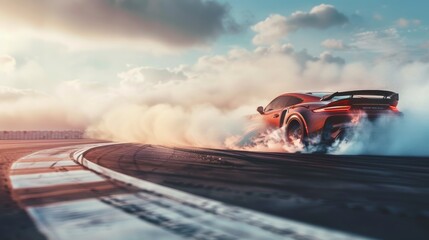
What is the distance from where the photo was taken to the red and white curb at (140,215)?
10.6 feet

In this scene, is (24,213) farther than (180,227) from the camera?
Yes

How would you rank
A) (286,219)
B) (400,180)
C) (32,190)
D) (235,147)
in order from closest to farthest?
(286,219) → (32,190) → (400,180) → (235,147)

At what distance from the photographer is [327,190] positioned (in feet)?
17.7

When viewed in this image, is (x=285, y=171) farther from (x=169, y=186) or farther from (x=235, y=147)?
(x=235, y=147)

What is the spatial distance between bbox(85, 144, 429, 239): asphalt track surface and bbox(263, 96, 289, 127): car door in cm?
354

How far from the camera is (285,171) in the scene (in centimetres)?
760

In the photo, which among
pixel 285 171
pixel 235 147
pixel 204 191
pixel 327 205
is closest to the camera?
pixel 327 205

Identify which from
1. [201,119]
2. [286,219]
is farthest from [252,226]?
[201,119]

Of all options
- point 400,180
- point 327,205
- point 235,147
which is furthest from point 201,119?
point 327,205

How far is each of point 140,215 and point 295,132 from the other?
8.36 m

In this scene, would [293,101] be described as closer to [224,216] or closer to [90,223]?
[224,216]

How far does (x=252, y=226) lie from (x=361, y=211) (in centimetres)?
132

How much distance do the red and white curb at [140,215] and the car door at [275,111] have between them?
7079 millimetres

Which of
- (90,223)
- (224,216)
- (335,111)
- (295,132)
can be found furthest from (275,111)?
(90,223)
